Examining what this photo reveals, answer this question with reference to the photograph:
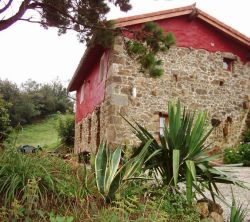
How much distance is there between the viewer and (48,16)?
23.0 ft

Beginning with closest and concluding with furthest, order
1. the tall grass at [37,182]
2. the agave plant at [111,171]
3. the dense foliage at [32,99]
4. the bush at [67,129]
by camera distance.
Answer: the tall grass at [37,182] < the agave plant at [111,171] < the bush at [67,129] < the dense foliage at [32,99]

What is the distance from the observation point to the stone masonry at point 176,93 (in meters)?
11.5

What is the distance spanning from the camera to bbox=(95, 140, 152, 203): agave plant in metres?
4.35

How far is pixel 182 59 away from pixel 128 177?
8884 mm

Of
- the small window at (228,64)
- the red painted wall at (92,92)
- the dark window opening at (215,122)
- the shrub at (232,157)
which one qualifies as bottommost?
the shrub at (232,157)

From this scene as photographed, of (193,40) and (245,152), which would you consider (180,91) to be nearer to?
(193,40)

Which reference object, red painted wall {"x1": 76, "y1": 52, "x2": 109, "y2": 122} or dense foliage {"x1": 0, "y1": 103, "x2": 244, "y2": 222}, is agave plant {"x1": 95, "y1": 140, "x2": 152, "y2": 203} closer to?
dense foliage {"x1": 0, "y1": 103, "x2": 244, "y2": 222}

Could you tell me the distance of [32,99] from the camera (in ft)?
116

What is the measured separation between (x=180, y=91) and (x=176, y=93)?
182 mm

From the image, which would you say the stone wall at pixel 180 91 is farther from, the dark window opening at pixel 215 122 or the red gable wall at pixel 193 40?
the red gable wall at pixel 193 40

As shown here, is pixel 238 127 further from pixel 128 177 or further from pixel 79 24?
pixel 128 177

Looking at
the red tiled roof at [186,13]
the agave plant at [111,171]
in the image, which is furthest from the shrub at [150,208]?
the red tiled roof at [186,13]

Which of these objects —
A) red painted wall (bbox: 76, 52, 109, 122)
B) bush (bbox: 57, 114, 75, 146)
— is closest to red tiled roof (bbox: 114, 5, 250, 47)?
red painted wall (bbox: 76, 52, 109, 122)

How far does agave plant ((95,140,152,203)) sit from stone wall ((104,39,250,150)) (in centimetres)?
Answer: 644
